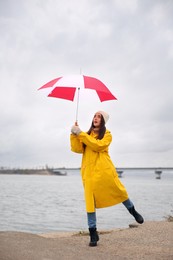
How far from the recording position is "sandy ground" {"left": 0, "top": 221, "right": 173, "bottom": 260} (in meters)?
5.41

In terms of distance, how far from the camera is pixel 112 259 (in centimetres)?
545

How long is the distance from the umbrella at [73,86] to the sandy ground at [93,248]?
94.9 inches

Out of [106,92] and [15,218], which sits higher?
[106,92]

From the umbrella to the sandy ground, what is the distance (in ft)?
7.91

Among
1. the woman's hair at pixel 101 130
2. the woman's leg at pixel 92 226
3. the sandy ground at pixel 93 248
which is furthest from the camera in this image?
the woman's hair at pixel 101 130

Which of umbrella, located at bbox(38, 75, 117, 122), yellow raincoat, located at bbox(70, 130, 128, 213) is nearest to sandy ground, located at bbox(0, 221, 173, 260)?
yellow raincoat, located at bbox(70, 130, 128, 213)

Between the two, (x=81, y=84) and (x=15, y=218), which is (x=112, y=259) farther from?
(x=15, y=218)

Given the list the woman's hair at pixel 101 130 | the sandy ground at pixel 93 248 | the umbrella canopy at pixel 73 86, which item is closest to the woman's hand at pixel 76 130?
the woman's hair at pixel 101 130

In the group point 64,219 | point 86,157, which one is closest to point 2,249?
point 86,157

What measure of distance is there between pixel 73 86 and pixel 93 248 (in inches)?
103

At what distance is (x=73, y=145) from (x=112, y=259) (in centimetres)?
189

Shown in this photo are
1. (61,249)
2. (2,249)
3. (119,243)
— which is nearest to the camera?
(2,249)

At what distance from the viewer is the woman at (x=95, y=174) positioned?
6.16 meters

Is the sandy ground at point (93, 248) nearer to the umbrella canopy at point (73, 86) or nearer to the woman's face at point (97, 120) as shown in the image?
the woman's face at point (97, 120)
